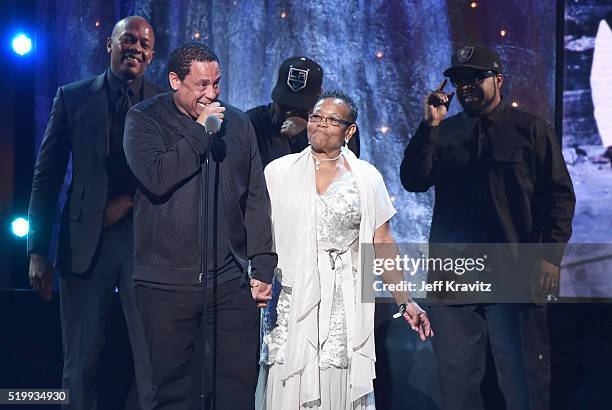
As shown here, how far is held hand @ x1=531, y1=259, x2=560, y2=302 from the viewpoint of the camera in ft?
15.4

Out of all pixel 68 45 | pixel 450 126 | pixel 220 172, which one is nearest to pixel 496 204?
pixel 450 126

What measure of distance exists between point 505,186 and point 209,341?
1892 millimetres

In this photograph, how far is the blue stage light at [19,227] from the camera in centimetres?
503

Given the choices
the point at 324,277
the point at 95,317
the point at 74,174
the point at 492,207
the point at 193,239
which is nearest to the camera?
the point at 193,239

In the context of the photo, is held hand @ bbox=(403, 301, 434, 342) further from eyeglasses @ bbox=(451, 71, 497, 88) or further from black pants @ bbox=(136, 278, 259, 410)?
eyeglasses @ bbox=(451, 71, 497, 88)

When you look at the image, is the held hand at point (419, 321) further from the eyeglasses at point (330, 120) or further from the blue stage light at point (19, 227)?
the blue stage light at point (19, 227)

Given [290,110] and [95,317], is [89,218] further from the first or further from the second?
[290,110]

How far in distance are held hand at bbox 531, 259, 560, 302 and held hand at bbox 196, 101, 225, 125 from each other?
2081mm

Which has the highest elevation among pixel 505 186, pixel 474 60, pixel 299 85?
pixel 474 60

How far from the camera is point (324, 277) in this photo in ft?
13.2

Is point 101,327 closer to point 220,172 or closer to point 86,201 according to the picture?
point 86,201

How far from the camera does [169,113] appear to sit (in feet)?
12.4

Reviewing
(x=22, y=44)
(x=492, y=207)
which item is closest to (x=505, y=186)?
(x=492, y=207)

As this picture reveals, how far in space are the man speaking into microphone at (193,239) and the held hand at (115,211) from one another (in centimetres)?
89
